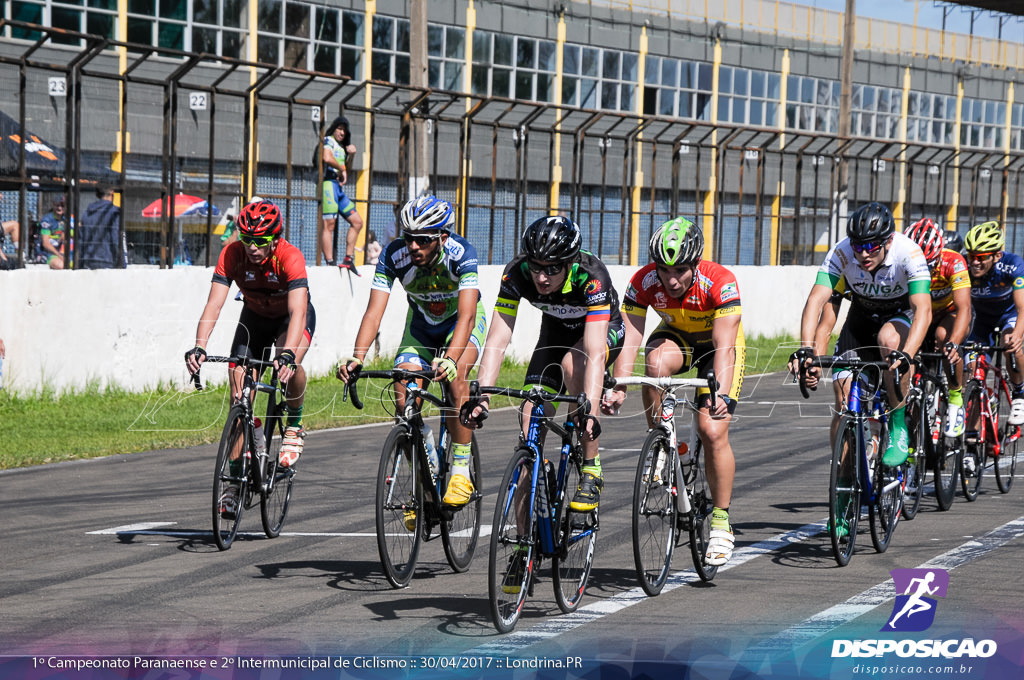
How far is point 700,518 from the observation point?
782 centimetres

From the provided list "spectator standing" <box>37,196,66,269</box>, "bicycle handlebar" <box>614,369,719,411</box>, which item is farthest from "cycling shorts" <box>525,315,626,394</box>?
"spectator standing" <box>37,196,66,269</box>

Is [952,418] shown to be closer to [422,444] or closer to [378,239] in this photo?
[422,444]

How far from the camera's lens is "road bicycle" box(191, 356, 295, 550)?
848 centimetres

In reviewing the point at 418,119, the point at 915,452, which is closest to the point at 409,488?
the point at 915,452

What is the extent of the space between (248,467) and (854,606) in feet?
11.7

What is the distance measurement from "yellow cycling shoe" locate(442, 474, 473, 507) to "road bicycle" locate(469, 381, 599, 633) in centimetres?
88

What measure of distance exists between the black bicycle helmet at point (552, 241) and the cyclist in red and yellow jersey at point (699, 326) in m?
0.63

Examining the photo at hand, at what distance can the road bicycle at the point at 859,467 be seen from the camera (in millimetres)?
8203

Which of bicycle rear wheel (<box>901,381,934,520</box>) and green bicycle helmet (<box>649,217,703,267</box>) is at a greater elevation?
green bicycle helmet (<box>649,217,703,267</box>)

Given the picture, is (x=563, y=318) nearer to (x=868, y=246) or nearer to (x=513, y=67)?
(x=868, y=246)

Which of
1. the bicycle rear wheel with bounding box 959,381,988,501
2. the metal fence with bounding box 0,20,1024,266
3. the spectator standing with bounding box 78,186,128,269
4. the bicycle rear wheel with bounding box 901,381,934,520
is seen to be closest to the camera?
the bicycle rear wheel with bounding box 901,381,934,520

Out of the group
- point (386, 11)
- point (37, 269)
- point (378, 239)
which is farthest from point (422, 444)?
point (386, 11)

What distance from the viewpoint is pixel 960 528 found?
9.65 m

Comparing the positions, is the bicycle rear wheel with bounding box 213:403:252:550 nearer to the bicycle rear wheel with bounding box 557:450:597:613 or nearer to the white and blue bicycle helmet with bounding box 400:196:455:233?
the white and blue bicycle helmet with bounding box 400:196:455:233
